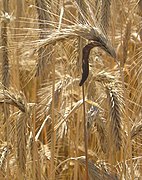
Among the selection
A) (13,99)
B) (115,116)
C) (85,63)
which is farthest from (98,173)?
(85,63)

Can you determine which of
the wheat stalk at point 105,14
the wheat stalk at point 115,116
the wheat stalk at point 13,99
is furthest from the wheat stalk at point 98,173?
the wheat stalk at point 105,14

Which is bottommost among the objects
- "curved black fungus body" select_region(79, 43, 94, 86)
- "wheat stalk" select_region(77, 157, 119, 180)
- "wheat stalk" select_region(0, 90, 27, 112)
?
"wheat stalk" select_region(77, 157, 119, 180)

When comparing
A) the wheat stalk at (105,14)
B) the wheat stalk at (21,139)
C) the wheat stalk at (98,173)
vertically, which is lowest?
the wheat stalk at (98,173)

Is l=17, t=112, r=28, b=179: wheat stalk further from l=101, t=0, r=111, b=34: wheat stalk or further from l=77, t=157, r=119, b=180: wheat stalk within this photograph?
l=101, t=0, r=111, b=34: wheat stalk

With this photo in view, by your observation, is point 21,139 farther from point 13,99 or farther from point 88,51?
point 88,51

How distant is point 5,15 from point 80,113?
389mm

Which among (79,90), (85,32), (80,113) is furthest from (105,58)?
(85,32)

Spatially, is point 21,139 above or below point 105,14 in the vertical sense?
below

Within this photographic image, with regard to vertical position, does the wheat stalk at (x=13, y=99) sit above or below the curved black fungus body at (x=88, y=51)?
below

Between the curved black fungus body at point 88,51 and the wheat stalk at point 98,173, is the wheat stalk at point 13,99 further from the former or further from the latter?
the curved black fungus body at point 88,51

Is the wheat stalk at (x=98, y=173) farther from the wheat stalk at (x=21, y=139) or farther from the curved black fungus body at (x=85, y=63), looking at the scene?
the curved black fungus body at (x=85, y=63)

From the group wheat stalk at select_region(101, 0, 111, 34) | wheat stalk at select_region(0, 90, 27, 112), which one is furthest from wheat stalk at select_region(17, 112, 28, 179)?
wheat stalk at select_region(101, 0, 111, 34)

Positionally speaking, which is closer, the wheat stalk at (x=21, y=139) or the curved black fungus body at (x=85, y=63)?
the curved black fungus body at (x=85, y=63)

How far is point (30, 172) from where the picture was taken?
1.45m
